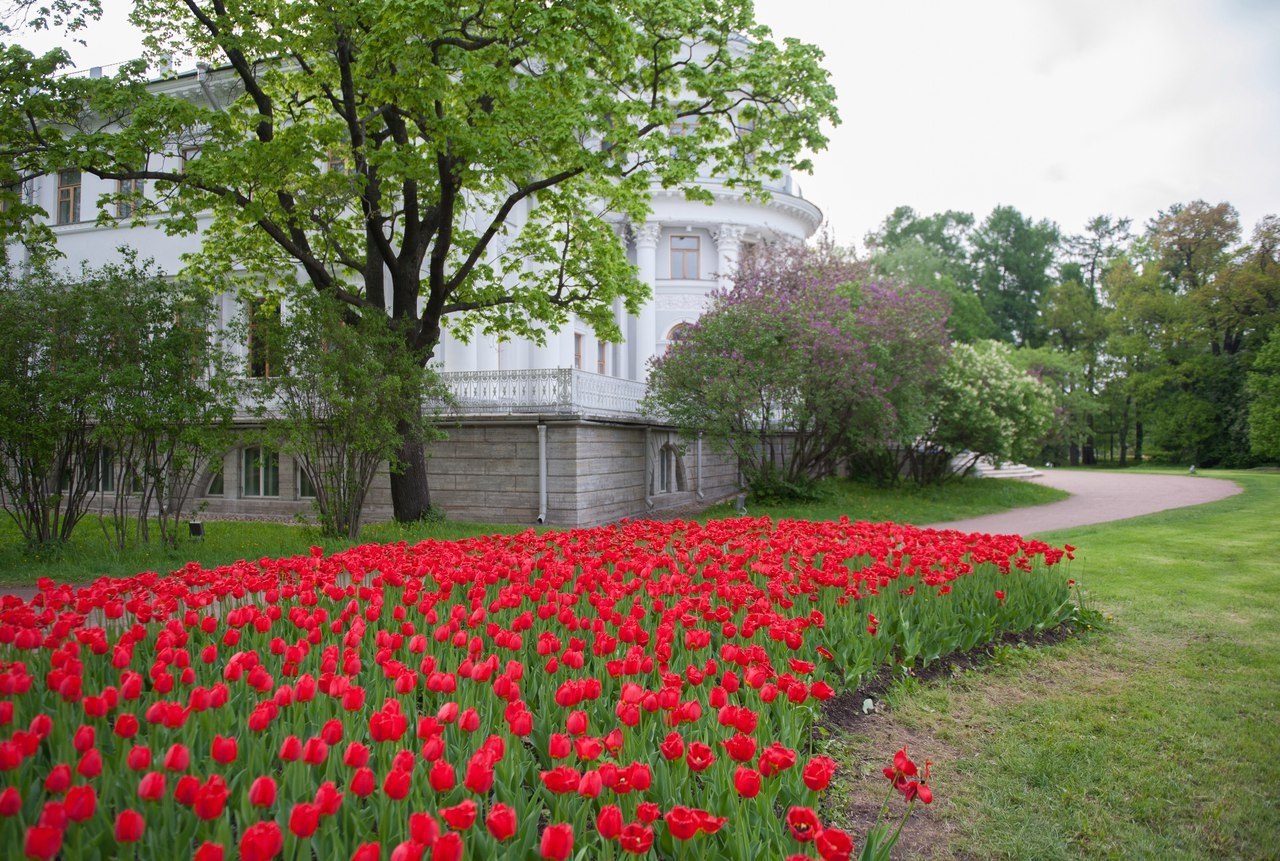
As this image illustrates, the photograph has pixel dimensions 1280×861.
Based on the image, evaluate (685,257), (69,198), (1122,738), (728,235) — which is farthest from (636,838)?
(685,257)

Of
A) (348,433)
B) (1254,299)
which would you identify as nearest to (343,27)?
(348,433)

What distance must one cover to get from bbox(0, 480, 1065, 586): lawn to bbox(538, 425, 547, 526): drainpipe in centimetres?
54

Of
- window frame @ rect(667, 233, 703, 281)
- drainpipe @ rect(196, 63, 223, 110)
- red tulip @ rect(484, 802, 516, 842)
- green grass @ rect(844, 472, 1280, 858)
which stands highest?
drainpipe @ rect(196, 63, 223, 110)

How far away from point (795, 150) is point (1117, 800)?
12237 millimetres

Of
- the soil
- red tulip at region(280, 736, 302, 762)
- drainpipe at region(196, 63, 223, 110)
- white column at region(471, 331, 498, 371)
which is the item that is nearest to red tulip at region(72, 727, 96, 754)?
red tulip at region(280, 736, 302, 762)

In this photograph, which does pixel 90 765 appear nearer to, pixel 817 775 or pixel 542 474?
pixel 817 775

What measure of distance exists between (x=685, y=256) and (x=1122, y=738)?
3163cm

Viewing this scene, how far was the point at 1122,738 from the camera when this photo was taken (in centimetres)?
524

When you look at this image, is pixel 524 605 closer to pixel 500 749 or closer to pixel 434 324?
pixel 500 749

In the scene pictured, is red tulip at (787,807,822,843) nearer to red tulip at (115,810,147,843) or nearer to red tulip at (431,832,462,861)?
red tulip at (431,832,462,861)

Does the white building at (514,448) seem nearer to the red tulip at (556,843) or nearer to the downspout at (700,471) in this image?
the downspout at (700,471)

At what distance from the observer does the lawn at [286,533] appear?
10.9 metres

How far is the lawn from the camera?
10.9m

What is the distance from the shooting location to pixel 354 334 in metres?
13.0
